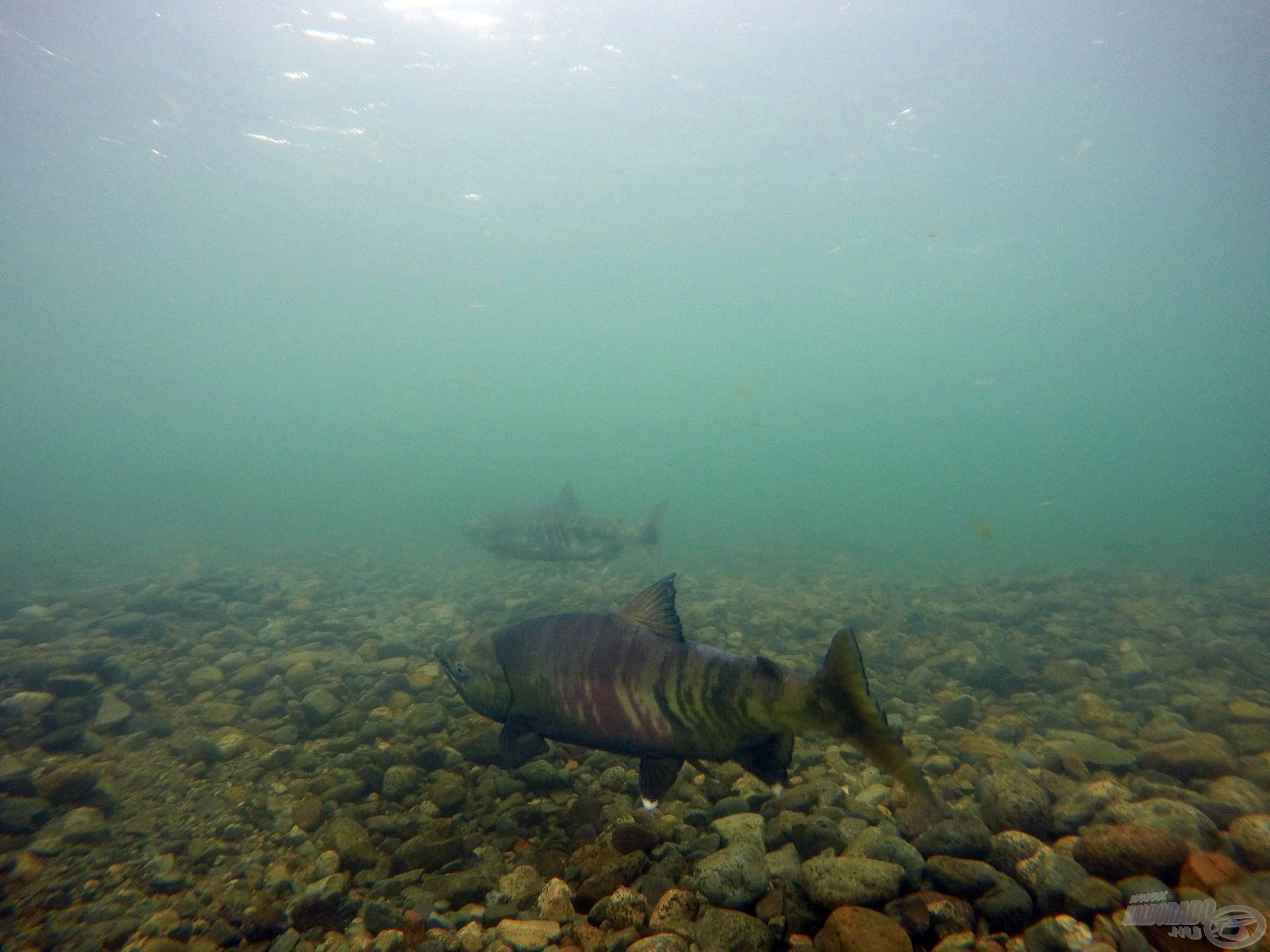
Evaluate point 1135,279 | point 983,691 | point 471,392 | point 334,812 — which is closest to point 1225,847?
point 983,691

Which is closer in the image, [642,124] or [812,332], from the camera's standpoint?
[642,124]

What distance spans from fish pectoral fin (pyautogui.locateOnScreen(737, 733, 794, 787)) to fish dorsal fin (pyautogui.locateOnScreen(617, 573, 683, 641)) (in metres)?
0.65

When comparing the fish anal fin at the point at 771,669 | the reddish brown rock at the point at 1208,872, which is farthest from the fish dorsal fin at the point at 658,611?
the reddish brown rock at the point at 1208,872

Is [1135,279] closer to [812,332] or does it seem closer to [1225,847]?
[812,332]

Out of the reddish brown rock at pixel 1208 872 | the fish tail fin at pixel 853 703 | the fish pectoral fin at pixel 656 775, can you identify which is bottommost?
the fish pectoral fin at pixel 656 775

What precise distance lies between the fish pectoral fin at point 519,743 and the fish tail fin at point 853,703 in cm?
177

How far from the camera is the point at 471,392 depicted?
13350 cm

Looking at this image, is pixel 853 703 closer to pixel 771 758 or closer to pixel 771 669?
pixel 771 669

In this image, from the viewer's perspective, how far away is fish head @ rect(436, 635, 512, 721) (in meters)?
3.42

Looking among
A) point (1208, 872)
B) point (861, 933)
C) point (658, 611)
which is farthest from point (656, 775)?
point (1208, 872)

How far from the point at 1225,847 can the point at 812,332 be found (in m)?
68.8

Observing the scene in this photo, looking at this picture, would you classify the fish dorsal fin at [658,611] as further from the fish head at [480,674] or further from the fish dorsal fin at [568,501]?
the fish dorsal fin at [568,501]

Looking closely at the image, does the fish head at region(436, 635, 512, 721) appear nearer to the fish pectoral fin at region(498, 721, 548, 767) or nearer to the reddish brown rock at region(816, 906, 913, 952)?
the fish pectoral fin at region(498, 721, 548, 767)

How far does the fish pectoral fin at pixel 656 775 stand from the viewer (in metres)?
2.84
